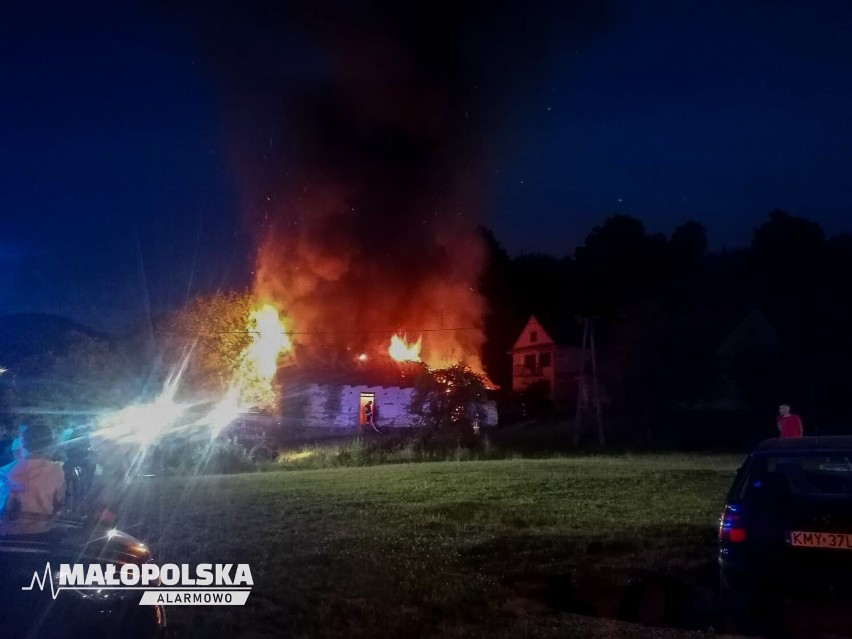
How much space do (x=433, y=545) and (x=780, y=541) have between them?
4.79 metres

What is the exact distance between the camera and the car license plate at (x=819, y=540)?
654 centimetres

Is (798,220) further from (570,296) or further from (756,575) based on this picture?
(756,575)

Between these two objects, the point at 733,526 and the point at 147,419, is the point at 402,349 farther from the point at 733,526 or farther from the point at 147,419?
the point at 733,526

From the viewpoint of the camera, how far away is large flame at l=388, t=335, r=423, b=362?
47.2 metres

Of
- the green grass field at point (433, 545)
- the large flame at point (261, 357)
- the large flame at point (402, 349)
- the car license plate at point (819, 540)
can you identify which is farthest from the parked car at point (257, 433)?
the car license plate at point (819, 540)

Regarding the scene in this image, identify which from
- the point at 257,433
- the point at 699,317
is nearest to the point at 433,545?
the point at 257,433

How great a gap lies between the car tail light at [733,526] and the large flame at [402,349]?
39.8 m

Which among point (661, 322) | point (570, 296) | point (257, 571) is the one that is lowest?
point (257, 571)

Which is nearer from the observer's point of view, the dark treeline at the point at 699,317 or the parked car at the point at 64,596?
the parked car at the point at 64,596

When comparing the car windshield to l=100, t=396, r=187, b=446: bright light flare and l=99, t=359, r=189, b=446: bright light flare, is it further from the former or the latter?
l=100, t=396, r=187, b=446: bright light flare

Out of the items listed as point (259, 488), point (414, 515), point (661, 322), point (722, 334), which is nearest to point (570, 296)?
point (722, 334)

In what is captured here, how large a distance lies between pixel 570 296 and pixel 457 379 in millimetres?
25455

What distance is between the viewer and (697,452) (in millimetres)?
31516

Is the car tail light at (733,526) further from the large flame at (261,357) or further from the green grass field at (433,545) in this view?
the large flame at (261,357)
